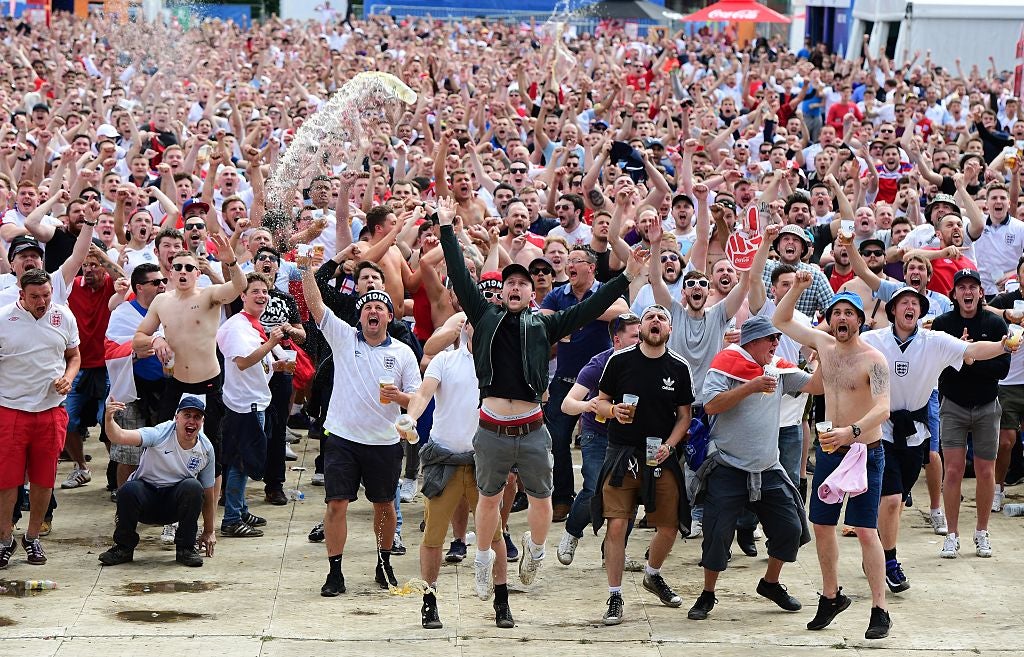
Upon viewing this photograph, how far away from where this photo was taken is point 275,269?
34.7 ft

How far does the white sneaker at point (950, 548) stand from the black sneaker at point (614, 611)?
247 centimetres

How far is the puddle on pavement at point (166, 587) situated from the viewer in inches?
336

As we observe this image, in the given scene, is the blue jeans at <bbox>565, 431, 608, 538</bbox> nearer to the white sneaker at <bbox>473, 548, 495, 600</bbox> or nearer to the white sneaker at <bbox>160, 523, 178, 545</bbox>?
the white sneaker at <bbox>473, 548, 495, 600</bbox>

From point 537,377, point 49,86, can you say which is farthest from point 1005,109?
point 537,377

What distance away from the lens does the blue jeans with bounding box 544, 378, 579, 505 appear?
10016 millimetres

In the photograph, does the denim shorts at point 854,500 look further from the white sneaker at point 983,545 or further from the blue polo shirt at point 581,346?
the blue polo shirt at point 581,346

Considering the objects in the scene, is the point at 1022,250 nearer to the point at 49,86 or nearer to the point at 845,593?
the point at 845,593

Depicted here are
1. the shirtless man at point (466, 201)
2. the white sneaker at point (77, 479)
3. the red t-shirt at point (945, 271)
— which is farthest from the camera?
the shirtless man at point (466, 201)

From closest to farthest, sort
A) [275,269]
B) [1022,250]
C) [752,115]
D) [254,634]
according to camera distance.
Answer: [254,634], [275,269], [1022,250], [752,115]

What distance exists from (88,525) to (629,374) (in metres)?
4.02

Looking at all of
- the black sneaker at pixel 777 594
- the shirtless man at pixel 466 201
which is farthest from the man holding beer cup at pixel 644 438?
the shirtless man at pixel 466 201

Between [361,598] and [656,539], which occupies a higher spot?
[656,539]

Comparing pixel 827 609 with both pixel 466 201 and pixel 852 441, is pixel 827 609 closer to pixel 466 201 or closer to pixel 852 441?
pixel 852 441

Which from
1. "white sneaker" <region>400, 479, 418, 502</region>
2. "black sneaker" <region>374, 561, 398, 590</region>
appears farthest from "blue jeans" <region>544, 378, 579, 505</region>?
"black sneaker" <region>374, 561, 398, 590</region>
